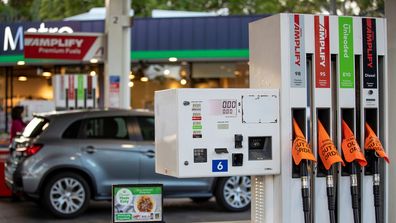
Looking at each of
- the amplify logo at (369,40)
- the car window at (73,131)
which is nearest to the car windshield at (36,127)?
the car window at (73,131)

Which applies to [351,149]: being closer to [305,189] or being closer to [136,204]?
[305,189]

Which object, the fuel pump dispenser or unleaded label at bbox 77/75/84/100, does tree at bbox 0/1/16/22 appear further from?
the fuel pump dispenser

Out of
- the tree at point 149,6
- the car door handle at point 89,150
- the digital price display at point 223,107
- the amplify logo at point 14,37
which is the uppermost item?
the tree at point 149,6

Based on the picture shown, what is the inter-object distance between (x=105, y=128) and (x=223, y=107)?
5.40 meters

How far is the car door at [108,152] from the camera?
10773 mm

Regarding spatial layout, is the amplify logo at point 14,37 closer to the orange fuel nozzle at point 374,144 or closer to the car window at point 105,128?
the car window at point 105,128

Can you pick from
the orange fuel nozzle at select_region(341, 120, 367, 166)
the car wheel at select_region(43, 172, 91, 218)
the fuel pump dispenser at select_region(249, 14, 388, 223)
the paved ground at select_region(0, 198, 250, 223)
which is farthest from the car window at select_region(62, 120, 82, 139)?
the orange fuel nozzle at select_region(341, 120, 367, 166)

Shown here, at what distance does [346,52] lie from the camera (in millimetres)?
6141

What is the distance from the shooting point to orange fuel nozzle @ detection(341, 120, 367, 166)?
6016 millimetres

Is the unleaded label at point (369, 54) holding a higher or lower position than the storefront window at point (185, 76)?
lower

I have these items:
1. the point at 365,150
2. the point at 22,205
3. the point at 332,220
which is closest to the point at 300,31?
the point at 365,150

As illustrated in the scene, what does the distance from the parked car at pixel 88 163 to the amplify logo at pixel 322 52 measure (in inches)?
206

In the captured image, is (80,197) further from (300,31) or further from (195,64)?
(195,64)

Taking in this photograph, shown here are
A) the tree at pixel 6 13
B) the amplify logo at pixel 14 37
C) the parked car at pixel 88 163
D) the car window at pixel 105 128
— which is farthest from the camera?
the tree at pixel 6 13
